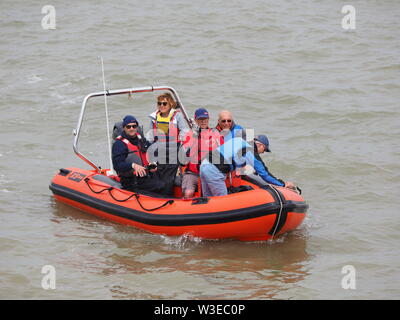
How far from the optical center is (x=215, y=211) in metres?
6.38

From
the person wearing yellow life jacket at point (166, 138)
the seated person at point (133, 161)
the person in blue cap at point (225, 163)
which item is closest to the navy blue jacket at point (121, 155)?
the seated person at point (133, 161)

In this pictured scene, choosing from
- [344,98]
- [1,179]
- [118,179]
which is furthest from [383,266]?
[344,98]

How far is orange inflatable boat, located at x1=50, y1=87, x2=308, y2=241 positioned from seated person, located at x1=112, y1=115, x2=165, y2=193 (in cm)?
17

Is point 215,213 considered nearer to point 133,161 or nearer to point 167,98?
point 133,161

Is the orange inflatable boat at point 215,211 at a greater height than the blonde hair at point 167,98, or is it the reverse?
the blonde hair at point 167,98

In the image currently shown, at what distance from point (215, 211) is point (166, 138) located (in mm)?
1220

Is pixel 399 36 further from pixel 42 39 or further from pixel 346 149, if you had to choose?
pixel 42 39

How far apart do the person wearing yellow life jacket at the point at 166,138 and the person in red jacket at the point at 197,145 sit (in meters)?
0.21

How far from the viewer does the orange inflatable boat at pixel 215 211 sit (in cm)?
627

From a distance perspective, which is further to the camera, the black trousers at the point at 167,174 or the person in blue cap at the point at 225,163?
the black trousers at the point at 167,174
